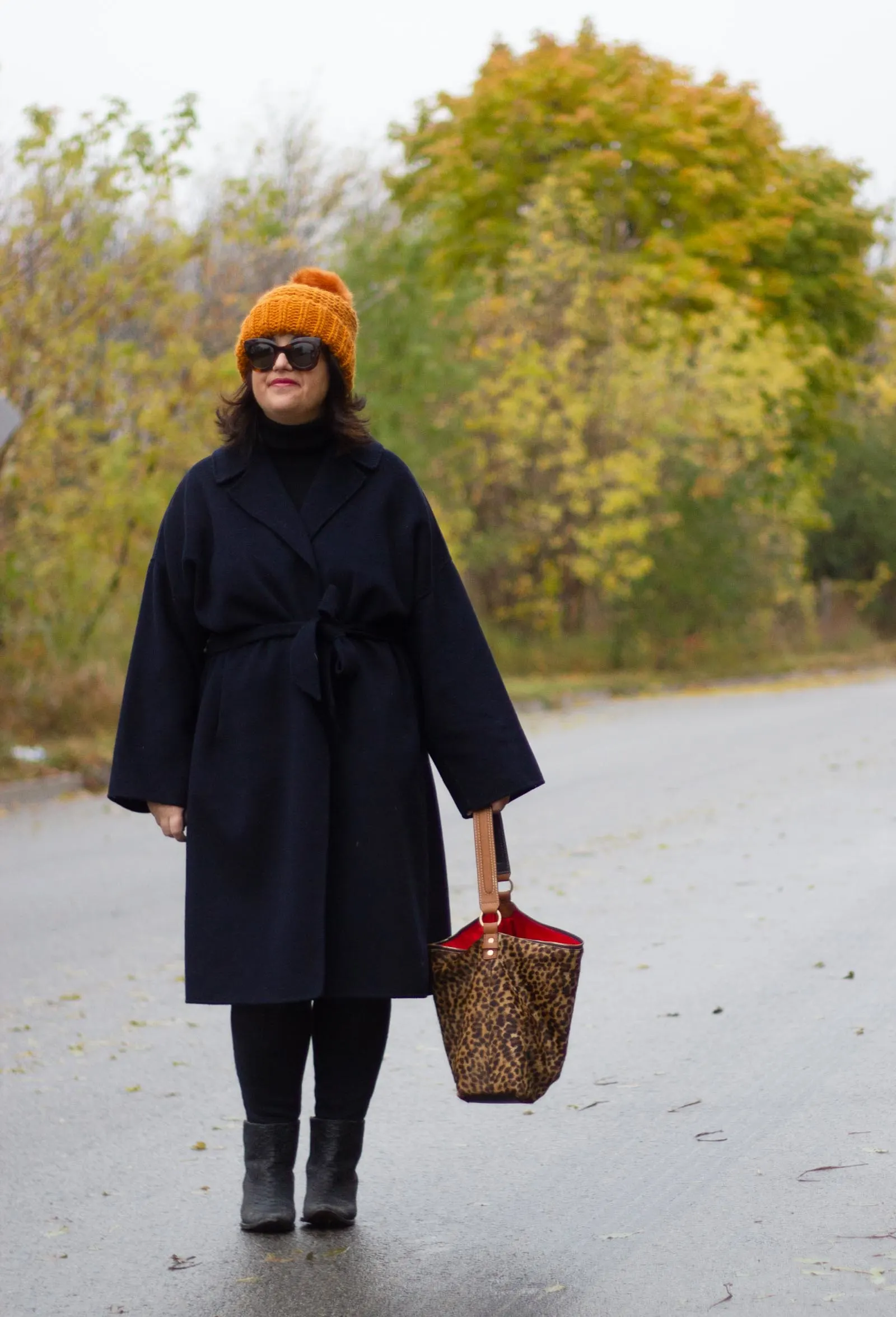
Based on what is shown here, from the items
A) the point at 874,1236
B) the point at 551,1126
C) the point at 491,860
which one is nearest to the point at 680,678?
the point at 551,1126

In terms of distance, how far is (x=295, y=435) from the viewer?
4035 mm

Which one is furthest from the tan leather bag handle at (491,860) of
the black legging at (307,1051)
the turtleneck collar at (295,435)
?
the turtleneck collar at (295,435)

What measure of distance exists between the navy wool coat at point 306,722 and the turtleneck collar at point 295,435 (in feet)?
0.14

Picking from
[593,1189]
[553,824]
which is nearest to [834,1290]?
[593,1189]

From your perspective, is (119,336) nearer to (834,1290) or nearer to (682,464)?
(682,464)

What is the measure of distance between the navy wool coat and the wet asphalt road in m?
0.58

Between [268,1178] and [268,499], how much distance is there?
55.1 inches

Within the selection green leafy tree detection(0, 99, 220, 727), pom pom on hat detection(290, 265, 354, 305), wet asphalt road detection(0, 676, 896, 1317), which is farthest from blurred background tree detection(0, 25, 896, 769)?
pom pom on hat detection(290, 265, 354, 305)

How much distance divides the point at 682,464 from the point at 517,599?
291 centimetres

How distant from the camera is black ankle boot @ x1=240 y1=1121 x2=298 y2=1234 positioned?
4.01 metres

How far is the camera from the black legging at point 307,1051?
13.0 feet

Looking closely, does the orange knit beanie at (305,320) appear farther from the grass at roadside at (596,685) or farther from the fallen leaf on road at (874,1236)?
the grass at roadside at (596,685)

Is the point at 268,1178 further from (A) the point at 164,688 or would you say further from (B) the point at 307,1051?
(A) the point at 164,688

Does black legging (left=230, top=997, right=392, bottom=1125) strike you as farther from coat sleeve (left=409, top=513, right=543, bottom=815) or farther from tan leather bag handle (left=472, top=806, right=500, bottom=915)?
coat sleeve (left=409, top=513, right=543, bottom=815)
